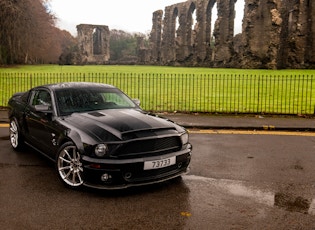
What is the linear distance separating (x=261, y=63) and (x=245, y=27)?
4.68m

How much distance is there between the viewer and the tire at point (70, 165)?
502cm

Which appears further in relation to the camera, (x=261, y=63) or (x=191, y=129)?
(x=261, y=63)

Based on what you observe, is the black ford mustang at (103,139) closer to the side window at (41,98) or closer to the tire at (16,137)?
the side window at (41,98)

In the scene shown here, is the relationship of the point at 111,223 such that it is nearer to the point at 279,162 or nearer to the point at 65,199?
the point at 65,199

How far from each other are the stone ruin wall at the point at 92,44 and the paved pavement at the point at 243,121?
210 feet

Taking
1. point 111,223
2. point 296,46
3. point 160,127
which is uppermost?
point 296,46

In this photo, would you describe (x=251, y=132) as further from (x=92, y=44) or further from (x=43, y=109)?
(x=92, y=44)

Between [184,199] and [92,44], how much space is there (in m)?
75.7

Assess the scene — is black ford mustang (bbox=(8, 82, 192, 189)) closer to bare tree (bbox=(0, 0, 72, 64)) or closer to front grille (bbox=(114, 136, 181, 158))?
front grille (bbox=(114, 136, 181, 158))

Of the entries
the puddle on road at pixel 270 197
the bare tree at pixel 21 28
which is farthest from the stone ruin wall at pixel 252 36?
the puddle on road at pixel 270 197

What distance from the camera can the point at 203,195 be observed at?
5000 millimetres

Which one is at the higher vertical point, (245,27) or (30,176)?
(245,27)

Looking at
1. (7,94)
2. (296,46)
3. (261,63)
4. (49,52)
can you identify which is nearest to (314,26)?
(296,46)

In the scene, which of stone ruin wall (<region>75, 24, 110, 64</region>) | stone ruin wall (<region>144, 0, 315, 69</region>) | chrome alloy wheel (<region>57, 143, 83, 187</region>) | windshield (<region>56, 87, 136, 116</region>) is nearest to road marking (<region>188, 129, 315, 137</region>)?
windshield (<region>56, 87, 136, 116</region>)
